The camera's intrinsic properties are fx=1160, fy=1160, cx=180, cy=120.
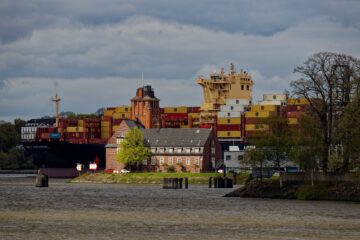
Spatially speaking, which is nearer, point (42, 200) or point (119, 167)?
point (42, 200)

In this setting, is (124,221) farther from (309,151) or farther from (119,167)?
(119,167)

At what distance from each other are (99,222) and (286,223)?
40.8 feet

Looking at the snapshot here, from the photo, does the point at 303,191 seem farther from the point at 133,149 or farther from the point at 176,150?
the point at 176,150

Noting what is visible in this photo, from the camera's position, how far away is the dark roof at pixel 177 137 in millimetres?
189000

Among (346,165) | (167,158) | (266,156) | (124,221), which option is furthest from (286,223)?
(167,158)

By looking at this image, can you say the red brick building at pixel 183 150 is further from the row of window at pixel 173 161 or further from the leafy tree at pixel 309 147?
the leafy tree at pixel 309 147

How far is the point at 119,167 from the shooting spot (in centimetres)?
19688

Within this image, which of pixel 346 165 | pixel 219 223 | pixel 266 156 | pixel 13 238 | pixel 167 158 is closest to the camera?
pixel 13 238

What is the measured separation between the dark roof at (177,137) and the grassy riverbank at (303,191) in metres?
70.5

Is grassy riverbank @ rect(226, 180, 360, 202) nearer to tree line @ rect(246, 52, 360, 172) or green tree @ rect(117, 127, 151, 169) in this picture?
tree line @ rect(246, 52, 360, 172)

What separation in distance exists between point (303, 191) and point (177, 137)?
8314cm

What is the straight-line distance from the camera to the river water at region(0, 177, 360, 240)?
6862 cm

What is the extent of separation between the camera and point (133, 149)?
185375 mm

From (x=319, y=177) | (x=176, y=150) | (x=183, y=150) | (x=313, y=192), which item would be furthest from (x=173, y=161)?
(x=313, y=192)
